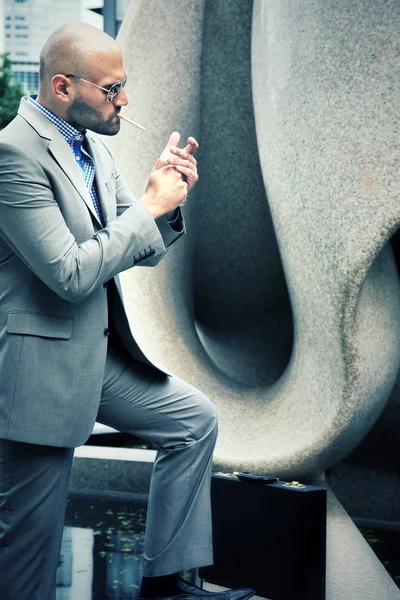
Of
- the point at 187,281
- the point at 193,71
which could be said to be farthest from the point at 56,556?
the point at 193,71

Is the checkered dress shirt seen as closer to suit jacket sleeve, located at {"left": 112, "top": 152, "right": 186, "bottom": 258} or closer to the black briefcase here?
suit jacket sleeve, located at {"left": 112, "top": 152, "right": 186, "bottom": 258}

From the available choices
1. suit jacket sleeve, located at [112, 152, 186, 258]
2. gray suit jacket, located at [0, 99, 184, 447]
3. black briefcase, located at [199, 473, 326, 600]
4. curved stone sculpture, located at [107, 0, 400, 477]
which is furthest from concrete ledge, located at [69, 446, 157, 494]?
gray suit jacket, located at [0, 99, 184, 447]

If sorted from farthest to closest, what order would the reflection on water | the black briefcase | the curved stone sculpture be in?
the curved stone sculpture → the reflection on water → the black briefcase

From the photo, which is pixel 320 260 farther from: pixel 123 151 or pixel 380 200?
pixel 123 151

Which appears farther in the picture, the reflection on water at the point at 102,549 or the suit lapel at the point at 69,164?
the reflection on water at the point at 102,549

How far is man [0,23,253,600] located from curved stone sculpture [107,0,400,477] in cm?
134

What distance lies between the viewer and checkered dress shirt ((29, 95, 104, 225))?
257cm

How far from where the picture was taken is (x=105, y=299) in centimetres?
262

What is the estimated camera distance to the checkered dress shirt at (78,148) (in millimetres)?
2566

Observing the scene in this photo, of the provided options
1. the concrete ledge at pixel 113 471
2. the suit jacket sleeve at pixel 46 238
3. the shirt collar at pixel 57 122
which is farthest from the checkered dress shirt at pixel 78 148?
the concrete ledge at pixel 113 471

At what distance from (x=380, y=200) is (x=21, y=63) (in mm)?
101295

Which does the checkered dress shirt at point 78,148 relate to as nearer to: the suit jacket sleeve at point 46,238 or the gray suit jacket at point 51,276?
the gray suit jacket at point 51,276

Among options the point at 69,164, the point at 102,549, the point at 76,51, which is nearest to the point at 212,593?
the point at 102,549

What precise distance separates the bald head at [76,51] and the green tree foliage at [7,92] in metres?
25.8
